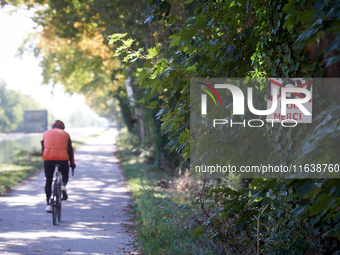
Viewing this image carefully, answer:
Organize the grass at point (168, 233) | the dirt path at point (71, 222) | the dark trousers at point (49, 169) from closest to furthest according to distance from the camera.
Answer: the grass at point (168, 233), the dirt path at point (71, 222), the dark trousers at point (49, 169)

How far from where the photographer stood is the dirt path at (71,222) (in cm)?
709

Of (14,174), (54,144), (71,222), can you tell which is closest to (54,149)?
(54,144)

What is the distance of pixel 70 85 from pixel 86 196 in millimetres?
26058

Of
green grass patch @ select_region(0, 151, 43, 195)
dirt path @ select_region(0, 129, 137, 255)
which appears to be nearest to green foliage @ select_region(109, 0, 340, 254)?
dirt path @ select_region(0, 129, 137, 255)

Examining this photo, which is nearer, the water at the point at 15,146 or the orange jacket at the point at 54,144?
the orange jacket at the point at 54,144

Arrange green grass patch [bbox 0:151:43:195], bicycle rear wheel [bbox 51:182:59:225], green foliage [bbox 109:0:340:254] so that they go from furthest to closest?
green grass patch [bbox 0:151:43:195] → bicycle rear wheel [bbox 51:182:59:225] → green foliage [bbox 109:0:340:254]

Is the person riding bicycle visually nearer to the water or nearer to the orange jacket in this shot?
the orange jacket

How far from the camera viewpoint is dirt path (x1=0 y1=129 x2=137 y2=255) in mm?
7092

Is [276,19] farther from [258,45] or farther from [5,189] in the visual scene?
[5,189]

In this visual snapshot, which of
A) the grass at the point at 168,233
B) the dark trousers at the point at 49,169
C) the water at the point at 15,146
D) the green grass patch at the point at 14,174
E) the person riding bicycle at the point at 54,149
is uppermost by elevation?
the person riding bicycle at the point at 54,149

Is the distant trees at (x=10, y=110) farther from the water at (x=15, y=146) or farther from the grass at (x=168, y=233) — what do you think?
the grass at (x=168, y=233)

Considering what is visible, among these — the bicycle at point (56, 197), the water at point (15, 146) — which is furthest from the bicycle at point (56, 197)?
the water at point (15, 146)

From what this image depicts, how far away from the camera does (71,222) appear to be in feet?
30.5

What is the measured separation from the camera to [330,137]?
261 cm
